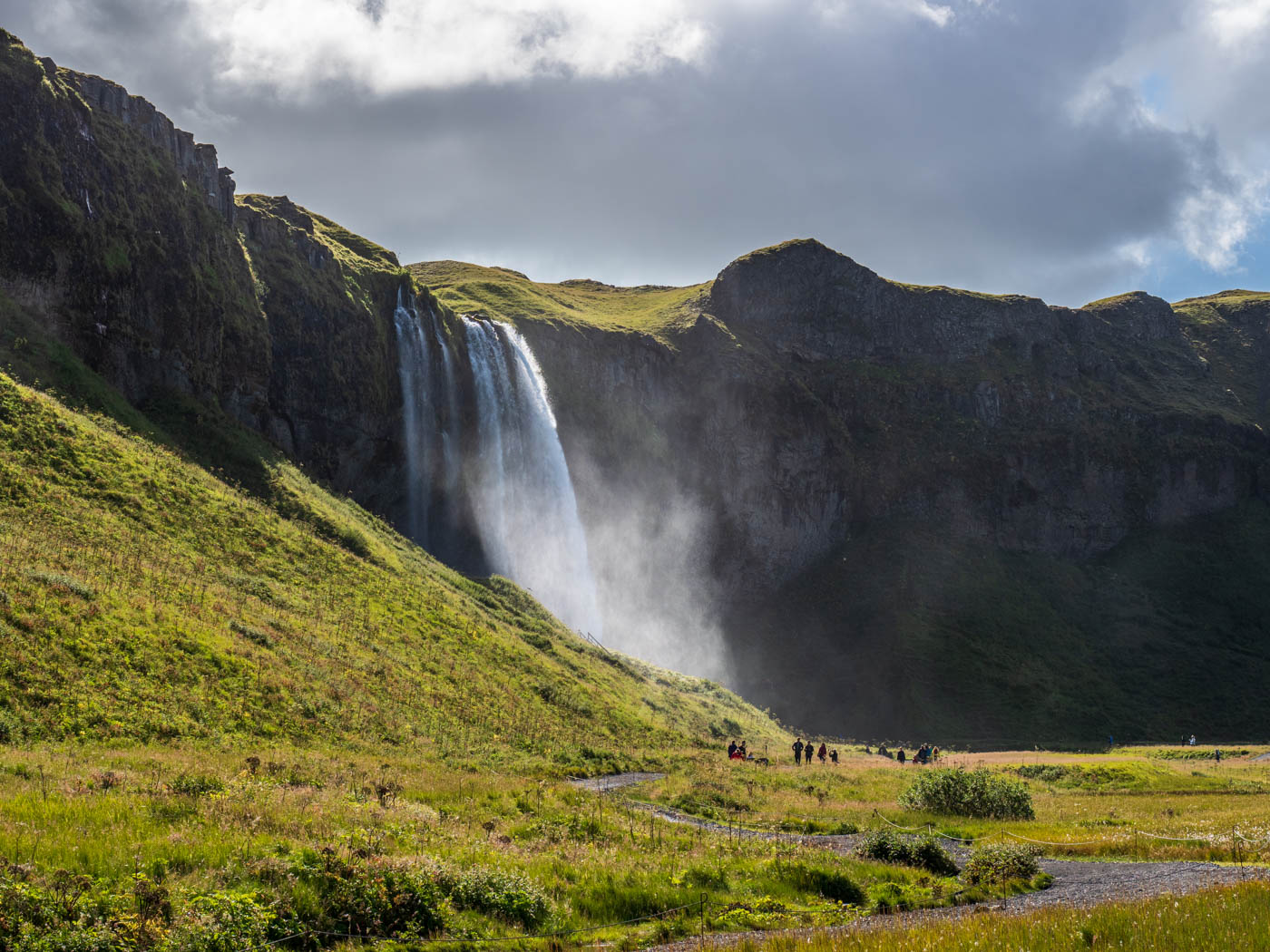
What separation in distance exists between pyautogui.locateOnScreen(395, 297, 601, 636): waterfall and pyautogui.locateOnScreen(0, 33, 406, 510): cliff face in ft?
9.64

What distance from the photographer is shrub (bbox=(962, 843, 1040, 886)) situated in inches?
586

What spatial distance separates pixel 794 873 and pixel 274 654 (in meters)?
20.0

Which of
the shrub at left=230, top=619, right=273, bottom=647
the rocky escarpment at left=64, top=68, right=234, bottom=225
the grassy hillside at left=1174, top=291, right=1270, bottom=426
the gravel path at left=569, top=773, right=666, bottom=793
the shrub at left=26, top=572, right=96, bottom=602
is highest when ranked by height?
the grassy hillside at left=1174, top=291, right=1270, bottom=426

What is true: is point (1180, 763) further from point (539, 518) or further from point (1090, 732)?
point (539, 518)

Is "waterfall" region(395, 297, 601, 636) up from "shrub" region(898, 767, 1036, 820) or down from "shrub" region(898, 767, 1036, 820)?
up

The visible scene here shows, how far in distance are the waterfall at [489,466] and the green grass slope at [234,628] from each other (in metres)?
18.1

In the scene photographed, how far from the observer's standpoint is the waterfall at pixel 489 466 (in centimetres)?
7025

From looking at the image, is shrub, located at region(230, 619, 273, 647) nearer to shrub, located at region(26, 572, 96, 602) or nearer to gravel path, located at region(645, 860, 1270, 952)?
shrub, located at region(26, 572, 96, 602)

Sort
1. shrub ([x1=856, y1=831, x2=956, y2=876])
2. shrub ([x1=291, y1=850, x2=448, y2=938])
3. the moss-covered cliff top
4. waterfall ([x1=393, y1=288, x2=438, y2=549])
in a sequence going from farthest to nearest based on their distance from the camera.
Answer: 1. the moss-covered cliff top
2. waterfall ([x1=393, y1=288, x2=438, y2=549])
3. shrub ([x1=856, y1=831, x2=956, y2=876])
4. shrub ([x1=291, y1=850, x2=448, y2=938])

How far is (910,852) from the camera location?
16781mm

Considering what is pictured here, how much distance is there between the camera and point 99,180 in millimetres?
46062

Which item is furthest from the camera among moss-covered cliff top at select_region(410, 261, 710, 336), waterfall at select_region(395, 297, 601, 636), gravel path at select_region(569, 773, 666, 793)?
moss-covered cliff top at select_region(410, 261, 710, 336)

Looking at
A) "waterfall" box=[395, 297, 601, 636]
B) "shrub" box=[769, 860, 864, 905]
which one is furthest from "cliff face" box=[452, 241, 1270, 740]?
"shrub" box=[769, 860, 864, 905]

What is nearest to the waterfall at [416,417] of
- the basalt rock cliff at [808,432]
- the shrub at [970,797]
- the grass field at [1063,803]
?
the basalt rock cliff at [808,432]
